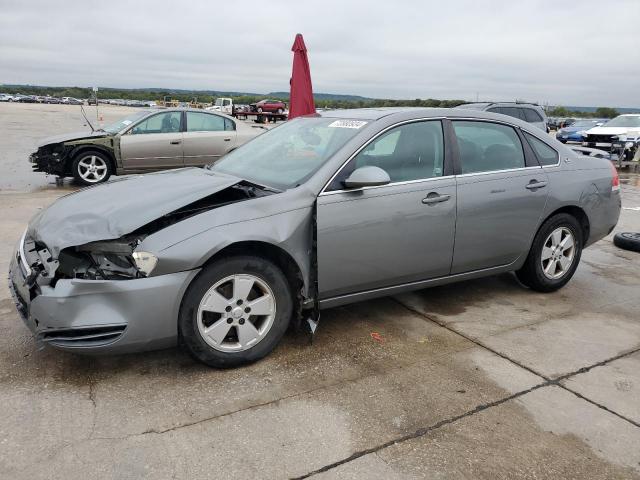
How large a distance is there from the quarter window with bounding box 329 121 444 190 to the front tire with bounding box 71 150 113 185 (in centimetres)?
766

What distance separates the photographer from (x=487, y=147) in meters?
4.46

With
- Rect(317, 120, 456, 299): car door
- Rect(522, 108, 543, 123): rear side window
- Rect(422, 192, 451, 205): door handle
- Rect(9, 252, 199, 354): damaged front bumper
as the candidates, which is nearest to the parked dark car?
Rect(522, 108, 543, 123): rear side window

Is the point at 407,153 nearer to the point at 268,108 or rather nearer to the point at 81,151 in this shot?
the point at 81,151

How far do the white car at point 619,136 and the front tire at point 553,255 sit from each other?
14.8m

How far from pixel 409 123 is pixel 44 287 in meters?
2.68

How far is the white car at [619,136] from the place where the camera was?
1794 cm

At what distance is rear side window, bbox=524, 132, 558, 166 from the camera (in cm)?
473

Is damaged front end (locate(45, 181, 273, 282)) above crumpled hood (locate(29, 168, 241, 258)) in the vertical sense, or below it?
below

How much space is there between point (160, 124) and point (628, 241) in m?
8.13

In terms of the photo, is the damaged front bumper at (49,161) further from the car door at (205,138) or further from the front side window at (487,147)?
the front side window at (487,147)

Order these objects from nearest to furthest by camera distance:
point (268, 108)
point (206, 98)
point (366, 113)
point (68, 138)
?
point (366, 113)
point (68, 138)
point (268, 108)
point (206, 98)

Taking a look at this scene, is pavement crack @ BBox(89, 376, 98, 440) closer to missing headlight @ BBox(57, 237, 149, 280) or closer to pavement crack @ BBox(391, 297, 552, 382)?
missing headlight @ BBox(57, 237, 149, 280)

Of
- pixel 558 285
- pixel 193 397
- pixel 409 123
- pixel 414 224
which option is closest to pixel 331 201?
pixel 414 224

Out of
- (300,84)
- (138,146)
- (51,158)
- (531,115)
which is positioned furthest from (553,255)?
(531,115)
